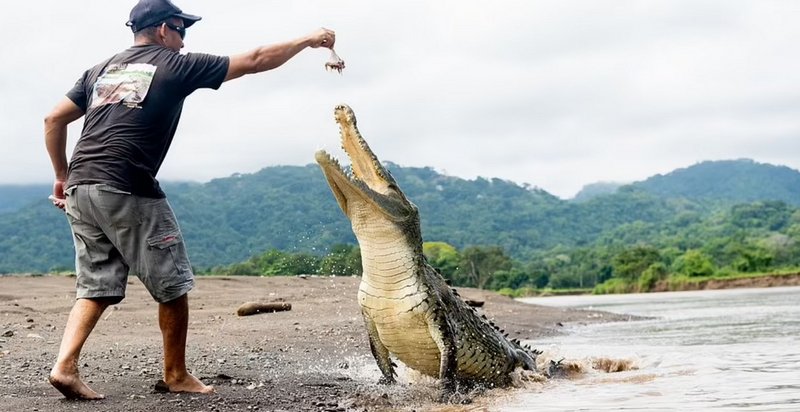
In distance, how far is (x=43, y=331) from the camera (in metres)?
8.49

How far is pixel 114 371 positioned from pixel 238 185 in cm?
14978

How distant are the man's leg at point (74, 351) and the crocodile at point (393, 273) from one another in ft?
5.75

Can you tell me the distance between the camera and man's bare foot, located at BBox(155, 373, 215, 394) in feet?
17.3

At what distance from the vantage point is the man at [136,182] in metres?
5.01

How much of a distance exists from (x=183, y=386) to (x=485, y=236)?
437 feet

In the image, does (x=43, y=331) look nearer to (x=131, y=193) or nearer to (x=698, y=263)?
(x=131, y=193)

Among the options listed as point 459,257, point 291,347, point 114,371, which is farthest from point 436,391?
point 459,257

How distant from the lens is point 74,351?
15.9 ft

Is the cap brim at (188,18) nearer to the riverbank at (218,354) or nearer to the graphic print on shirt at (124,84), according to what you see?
the graphic print on shirt at (124,84)

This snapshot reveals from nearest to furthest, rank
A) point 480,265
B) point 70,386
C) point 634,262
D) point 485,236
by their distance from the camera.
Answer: point 70,386 < point 634,262 < point 480,265 < point 485,236

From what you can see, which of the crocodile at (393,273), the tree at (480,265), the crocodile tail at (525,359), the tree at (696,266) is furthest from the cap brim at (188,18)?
the tree at (696,266)

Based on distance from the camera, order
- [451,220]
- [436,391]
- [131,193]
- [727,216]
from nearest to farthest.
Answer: [131,193] < [436,391] < [727,216] < [451,220]

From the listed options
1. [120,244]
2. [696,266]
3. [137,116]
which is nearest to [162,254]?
[120,244]

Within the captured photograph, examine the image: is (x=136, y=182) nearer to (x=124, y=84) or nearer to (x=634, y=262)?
(x=124, y=84)
